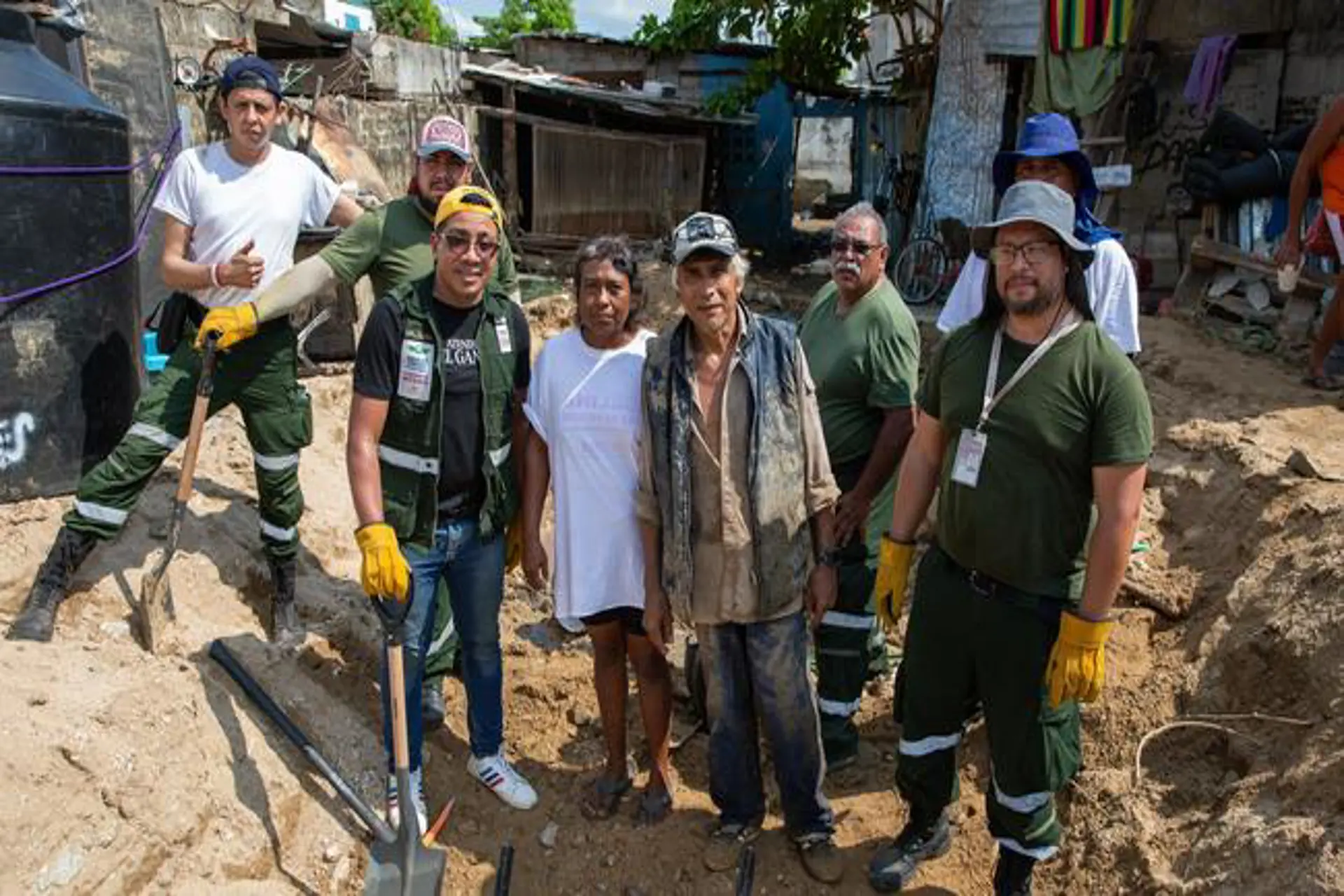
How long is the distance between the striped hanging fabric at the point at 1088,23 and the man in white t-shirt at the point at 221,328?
8.50m

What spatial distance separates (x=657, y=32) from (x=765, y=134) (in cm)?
260

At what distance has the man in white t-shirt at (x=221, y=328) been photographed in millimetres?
3531

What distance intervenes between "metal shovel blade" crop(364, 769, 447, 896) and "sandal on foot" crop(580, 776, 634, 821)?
2.22 ft

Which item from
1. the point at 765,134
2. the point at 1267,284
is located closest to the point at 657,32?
the point at 765,134

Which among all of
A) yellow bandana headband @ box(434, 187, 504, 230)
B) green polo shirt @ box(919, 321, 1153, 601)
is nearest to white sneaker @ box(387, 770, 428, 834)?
yellow bandana headband @ box(434, 187, 504, 230)

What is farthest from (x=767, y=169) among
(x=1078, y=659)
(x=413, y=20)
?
(x=413, y=20)

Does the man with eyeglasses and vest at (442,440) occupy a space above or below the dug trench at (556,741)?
above

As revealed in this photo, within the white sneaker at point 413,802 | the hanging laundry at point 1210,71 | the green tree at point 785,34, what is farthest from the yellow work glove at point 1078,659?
the green tree at point 785,34

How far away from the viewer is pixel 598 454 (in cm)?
312

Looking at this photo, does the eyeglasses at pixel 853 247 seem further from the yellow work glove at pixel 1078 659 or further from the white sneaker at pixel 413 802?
the white sneaker at pixel 413 802

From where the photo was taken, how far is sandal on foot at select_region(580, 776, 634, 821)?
142 inches

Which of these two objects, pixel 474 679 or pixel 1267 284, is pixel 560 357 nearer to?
pixel 474 679

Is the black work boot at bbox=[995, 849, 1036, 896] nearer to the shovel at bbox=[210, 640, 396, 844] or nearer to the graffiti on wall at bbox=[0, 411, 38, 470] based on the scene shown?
the shovel at bbox=[210, 640, 396, 844]

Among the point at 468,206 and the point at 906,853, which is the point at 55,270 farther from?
the point at 906,853
